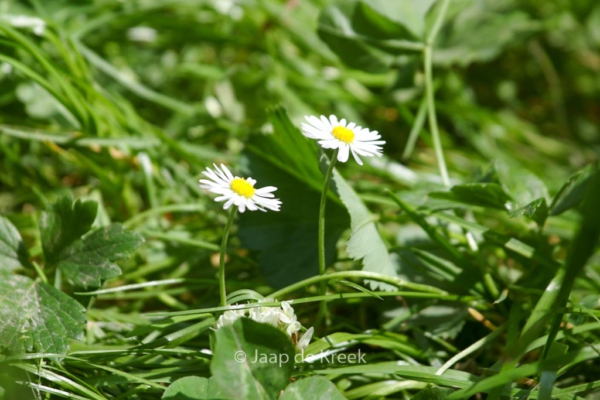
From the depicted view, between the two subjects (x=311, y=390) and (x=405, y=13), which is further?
(x=405, y=13)

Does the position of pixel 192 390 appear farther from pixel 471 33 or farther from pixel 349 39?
pixel 471 33

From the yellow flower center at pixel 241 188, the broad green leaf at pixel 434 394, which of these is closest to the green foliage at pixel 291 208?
the broad green leaf at pixel 434 394

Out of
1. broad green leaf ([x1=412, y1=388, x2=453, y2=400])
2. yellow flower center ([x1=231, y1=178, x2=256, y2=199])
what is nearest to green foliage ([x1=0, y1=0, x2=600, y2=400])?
broad green leaf ([x1=412, y1=388, x2=453, y2=400])

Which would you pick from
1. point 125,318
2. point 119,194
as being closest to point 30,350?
point 125,318

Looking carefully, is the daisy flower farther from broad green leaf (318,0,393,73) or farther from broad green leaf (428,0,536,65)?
broad green leaf (428,0,536,65)

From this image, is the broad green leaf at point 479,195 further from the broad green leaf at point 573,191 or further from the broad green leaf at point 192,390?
the broad green leaf at point 192,390

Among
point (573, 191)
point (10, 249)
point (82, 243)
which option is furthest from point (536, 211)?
point (10, 249)
